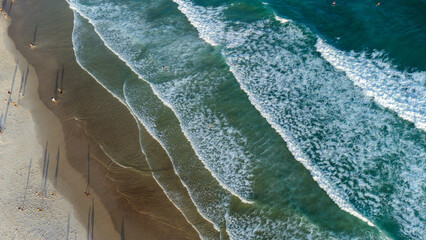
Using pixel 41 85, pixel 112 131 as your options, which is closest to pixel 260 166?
pixel 112 131

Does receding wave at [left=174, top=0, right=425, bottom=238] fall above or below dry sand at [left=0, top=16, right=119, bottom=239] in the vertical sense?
above

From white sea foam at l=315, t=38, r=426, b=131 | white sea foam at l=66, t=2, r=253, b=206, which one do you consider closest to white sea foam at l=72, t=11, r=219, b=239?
white sea foam at l=66, t=2, r=253, b=206

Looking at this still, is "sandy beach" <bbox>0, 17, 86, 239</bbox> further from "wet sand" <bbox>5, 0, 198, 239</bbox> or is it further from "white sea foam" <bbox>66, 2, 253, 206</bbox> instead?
"white sea foam" <bbox>66, 2, 253, 206</bbox>

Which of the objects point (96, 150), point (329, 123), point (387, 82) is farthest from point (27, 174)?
point (387, 82)

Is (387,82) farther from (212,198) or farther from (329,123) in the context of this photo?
(212,198)

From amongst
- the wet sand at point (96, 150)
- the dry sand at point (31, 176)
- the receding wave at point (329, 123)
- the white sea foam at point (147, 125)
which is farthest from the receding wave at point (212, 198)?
the dry sand at point (31, 176)

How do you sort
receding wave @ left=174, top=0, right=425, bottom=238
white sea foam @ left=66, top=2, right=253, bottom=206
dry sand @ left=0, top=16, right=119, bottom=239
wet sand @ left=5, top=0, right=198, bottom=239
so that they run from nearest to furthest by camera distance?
receding wave @ left=174, top=0, right=425, bottom=238
wet sand @ left=5, top=0, right=198, bottom=239
dry sand @ left=0, top=16, right=119, bottom=239
white sea foam @ left=66, top=2, right=253, bottom=206
